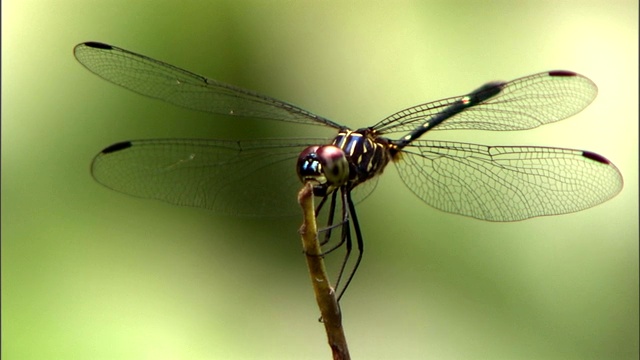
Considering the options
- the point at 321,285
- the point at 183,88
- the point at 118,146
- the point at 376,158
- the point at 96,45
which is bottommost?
the point at 321,285

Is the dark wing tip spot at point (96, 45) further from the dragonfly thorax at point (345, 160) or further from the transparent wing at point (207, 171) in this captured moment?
the dragonfly thorax at point (345, 160)

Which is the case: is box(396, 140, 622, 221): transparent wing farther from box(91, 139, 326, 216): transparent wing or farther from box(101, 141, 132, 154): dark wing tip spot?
box(101, 141, 132, 154): dark wing tip spot

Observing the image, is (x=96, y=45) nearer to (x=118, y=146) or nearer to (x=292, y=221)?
(x=118, y=146)

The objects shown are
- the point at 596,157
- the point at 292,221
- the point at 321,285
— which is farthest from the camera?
the point at 292,221

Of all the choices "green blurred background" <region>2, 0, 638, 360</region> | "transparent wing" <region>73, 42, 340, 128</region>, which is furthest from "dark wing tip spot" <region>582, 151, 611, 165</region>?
"green blurred background" <region>2, 0, 638, 360</region>

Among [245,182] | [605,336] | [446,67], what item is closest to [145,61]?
[245,182]

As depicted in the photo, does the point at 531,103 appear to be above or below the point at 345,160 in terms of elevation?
above

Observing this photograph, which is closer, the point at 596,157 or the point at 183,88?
the point at 596,157

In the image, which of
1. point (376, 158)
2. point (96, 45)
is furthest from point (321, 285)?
point (96, 45)

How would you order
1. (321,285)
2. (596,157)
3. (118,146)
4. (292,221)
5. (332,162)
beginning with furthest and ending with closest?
1. (292,221)
2. (118,146)
3. (596,157)
4. (332,162)
5. (321,285)
